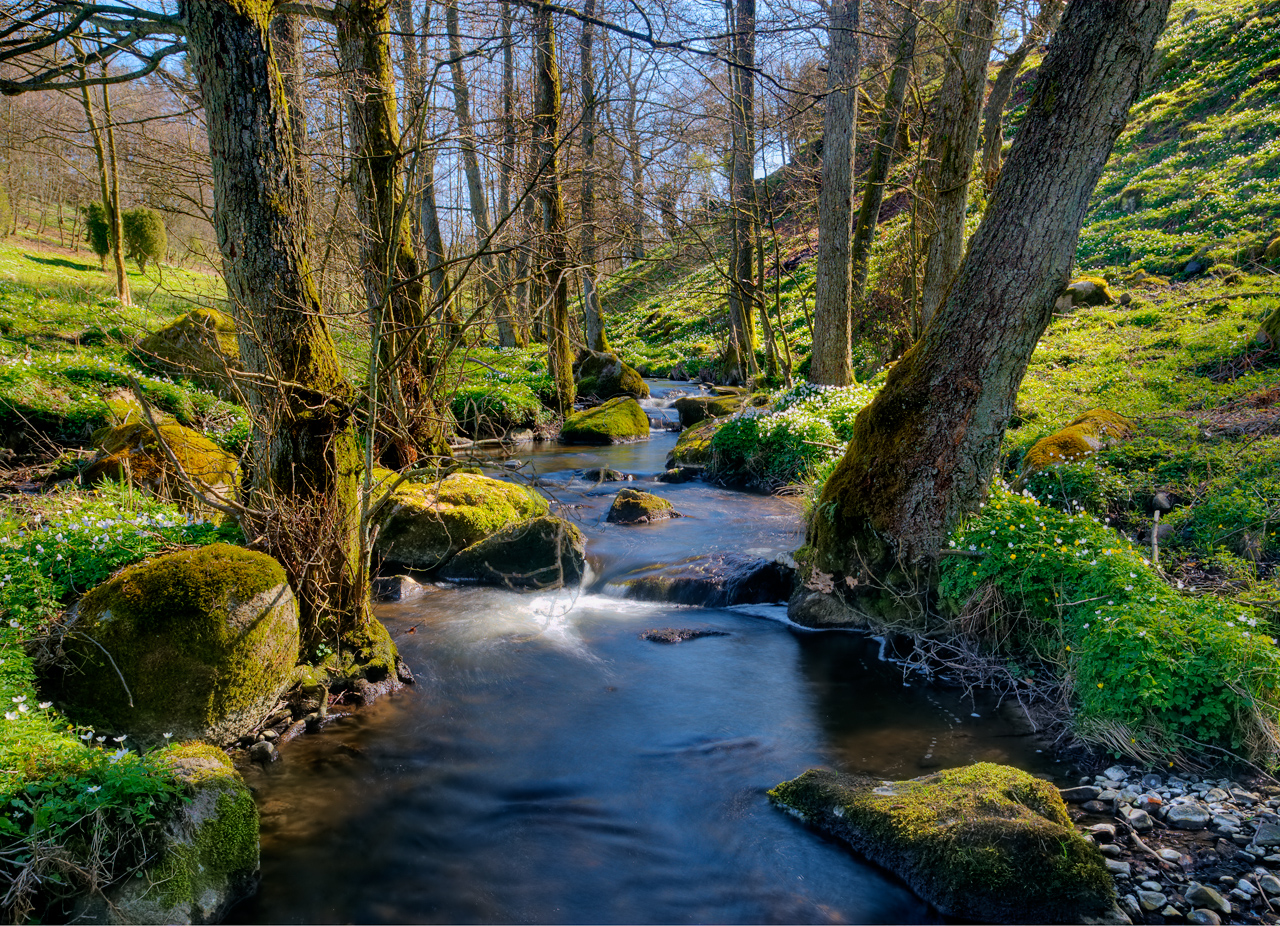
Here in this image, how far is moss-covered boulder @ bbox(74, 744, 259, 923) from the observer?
3.31 metres

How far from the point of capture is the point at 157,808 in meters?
3.50

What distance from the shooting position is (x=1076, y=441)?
834 centimetres

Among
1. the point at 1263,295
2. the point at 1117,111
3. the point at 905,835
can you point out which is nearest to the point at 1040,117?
the point at 1117,111

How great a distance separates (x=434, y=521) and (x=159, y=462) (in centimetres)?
279

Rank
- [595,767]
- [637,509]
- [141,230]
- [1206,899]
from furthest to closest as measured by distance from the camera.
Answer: [141,230] → [637,509] → [595,767] → [1206,899]

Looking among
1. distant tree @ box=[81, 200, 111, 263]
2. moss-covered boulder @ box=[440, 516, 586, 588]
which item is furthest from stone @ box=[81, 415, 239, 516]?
distant tree @ box=[81, 200, 111, 263]

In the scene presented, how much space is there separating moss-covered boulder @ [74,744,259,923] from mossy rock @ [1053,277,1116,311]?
18.0 metres

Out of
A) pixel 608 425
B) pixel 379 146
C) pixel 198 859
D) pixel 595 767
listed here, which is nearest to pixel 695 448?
pixel 608 425

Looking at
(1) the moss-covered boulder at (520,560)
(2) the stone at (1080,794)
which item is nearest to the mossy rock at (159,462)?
(1) the moss-covered boulder at (520,560)

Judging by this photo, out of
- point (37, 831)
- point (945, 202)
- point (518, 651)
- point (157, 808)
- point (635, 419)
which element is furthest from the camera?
point (635, 419)

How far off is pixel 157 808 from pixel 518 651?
3.52m

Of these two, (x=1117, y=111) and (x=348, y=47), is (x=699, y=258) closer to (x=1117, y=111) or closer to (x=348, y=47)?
(x=348, y=47)

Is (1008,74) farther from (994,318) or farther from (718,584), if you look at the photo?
(718,584)

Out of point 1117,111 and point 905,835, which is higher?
point 1117,111
